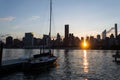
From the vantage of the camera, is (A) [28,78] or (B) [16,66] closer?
(A) [28,78]

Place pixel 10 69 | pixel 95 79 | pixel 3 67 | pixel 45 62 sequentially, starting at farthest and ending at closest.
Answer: pixel 45 62 → pixel 10 69 → pixel 3 67 → pixel 95 79

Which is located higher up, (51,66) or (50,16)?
(50,16)

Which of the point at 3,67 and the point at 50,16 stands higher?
the point at 50,16

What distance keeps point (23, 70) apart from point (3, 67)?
239 inches

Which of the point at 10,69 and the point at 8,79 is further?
the point at 10,69

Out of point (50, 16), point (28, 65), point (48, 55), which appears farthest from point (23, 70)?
point (50, 16)

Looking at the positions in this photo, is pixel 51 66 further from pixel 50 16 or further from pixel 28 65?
pixel 50 16

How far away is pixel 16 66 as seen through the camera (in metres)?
54.2

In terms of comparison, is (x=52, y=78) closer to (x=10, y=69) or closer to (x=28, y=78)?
(x=28, y=78)

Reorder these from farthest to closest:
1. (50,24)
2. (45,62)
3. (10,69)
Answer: (50,24) < (45,62) < (10,69)

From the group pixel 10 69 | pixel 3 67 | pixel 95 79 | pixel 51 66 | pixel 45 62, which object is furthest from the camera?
pixel 51 66

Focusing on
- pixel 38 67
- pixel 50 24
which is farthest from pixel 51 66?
pixel 50 24

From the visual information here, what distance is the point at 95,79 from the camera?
41.0 metres

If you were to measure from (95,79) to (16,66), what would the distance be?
22363mm
